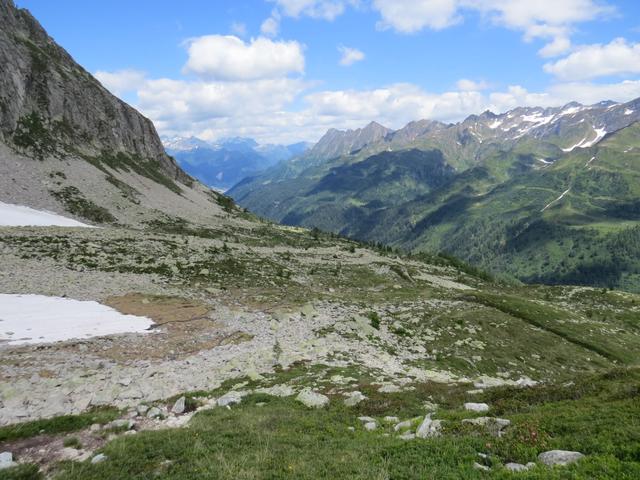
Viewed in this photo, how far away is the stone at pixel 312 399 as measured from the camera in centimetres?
2100

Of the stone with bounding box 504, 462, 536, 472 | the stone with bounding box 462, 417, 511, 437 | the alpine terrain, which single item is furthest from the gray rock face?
the stone with bounding box 504, 462, 536, 472

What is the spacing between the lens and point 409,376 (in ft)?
94.0

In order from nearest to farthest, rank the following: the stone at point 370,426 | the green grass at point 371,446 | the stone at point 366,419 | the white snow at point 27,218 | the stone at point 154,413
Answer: the green grass at point 371,446 → the stone at point 370,426 → the stone at point 366,419 → the stone at point 154,413 → the white snow at point 27,218

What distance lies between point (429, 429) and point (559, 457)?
15.8ft

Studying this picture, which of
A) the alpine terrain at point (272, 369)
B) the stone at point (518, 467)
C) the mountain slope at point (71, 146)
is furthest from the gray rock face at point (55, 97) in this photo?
the stone at point (518, 467)

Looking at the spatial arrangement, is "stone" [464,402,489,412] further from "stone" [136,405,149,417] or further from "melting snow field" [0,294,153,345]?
"melting snow field" [0,294,153,345]

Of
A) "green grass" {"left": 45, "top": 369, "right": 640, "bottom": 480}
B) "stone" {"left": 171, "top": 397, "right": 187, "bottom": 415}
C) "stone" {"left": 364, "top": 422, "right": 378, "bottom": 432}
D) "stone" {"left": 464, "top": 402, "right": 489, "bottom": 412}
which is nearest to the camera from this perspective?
"green grass" {"left": 45, "top": 369, "right": 640, "bottom": 480}

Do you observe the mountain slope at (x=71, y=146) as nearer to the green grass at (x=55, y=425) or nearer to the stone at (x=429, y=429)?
the green grass at (x=55, y=425)

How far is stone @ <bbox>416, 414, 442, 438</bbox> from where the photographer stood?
16.0 metres

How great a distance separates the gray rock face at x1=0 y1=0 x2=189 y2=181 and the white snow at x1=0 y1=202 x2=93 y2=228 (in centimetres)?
3414

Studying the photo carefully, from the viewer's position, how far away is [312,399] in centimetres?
2147

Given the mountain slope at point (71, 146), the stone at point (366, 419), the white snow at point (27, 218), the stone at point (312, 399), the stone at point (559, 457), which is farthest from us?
the mountain slope at point (71, 146)

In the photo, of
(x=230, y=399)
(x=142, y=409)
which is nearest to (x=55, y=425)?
(x=142, y=409)

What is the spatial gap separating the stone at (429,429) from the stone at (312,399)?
19.5ft
